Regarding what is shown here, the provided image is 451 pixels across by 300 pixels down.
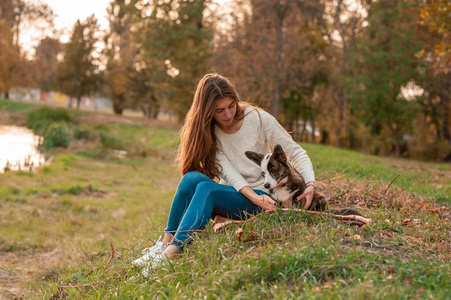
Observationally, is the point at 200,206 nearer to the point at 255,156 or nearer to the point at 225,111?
the point at 255,156

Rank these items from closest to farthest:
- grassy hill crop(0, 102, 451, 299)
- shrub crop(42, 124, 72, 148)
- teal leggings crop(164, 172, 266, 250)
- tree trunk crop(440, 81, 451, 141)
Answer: grassy hill crop(0, 102, 451, 299) < teal leggings crop(164, 172, 266, 250) < shrub crop(42, 124, 72, 148) < tree trunk crop(440, 81, 451, 141)

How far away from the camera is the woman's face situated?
14.1 feet

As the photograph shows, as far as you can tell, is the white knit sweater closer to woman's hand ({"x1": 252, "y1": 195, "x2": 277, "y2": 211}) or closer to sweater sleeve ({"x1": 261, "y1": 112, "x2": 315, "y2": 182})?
sweater sleeve ({"x1": 261, "y1": 112, "x2": 315, "y2": 182})

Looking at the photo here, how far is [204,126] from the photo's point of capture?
4.38 meters

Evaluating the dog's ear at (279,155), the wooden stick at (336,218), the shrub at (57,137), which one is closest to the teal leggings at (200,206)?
the wooden stick at (336,218)

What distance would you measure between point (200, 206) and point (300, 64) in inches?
997

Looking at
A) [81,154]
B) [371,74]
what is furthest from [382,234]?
[371,74]

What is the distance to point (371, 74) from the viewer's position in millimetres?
22297

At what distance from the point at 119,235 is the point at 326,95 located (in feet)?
79.3

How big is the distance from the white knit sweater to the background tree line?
35.7 feet

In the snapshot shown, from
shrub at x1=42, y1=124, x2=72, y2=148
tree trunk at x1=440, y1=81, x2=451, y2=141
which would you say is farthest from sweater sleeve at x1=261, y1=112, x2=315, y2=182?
tree trunk at x1=440, y1=81, x2=451, y2=141

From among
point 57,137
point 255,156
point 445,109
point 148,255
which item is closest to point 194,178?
point 255,156

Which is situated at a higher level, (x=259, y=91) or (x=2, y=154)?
(x=259, y=91)

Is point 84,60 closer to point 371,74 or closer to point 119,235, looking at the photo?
point 371,74
